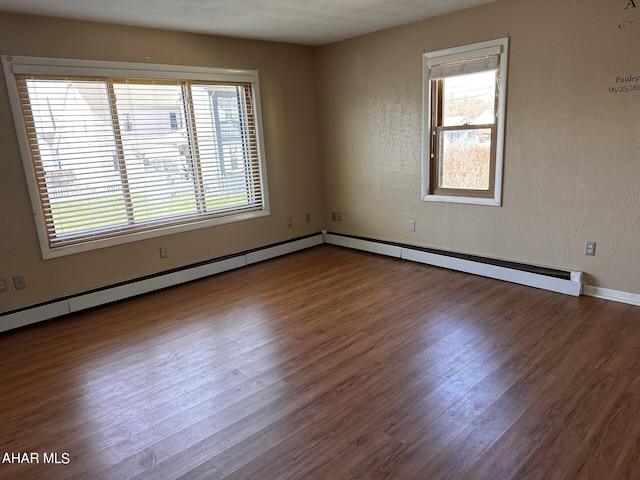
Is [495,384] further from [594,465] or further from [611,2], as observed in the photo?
[611,2]

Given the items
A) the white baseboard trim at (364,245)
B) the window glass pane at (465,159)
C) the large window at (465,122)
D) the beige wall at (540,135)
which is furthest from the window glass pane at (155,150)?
the window glass pane at (465,159)

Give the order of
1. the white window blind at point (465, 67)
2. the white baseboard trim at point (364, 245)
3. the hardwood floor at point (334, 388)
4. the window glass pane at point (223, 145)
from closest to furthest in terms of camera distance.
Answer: the hardwood floor at point (334, 388) < the white window blind at point (465, 67) < the window glass pane at point (223, 145) < the white baseboard trim at point (364, 245)

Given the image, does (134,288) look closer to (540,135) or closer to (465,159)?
(465,159)

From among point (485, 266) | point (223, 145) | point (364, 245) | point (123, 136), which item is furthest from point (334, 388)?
point (223, 145)

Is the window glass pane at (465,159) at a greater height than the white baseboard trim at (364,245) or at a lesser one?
greater

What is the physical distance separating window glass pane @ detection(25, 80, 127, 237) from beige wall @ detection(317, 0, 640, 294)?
9.51 feet

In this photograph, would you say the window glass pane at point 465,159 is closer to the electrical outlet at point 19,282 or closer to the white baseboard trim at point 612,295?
the white baseboard trim at point 612,295

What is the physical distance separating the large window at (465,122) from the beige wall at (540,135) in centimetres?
10

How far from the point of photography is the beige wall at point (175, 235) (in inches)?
138

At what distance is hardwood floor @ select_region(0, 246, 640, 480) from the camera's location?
1994 millimetres

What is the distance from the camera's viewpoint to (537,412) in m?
2.24

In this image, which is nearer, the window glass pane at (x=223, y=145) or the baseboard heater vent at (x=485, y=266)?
the baseboard heater vent at (x=485, y=266)

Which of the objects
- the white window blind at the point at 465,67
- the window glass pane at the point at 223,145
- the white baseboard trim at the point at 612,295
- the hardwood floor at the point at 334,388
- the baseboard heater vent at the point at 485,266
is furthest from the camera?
the window glass pane at the point at 223,145

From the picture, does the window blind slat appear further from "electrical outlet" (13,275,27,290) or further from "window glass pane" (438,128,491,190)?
"window glass pane" (438,128,491,190)
